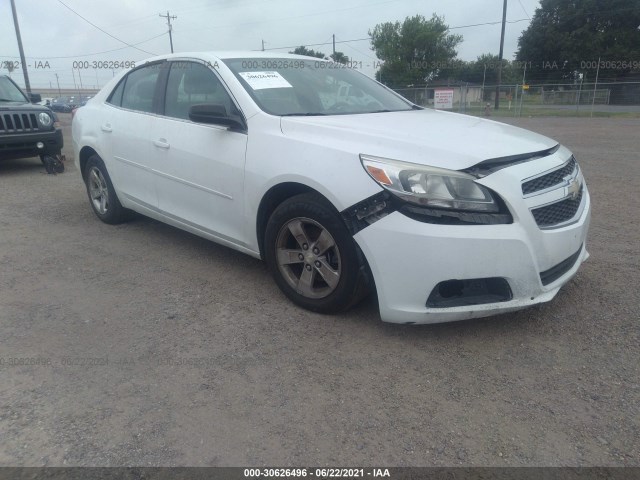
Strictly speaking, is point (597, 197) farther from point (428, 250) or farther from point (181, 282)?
point (181, 282)

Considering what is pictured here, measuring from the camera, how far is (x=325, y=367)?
2.75m

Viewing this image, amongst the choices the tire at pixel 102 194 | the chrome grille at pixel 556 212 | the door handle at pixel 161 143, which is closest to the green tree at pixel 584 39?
the tire at pixel 102 194

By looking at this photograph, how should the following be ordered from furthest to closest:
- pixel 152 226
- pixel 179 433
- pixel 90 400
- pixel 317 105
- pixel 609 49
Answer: pixel 609 49 → pixel 152 226 → pixel 317 105 → pixel 90 400 → pixel 179 433

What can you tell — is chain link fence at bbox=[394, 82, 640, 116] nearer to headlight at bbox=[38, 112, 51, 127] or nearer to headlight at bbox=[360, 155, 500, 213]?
headlight at bbox=[38, 112, 51, 127]

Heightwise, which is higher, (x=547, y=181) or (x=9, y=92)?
(x=9, y=92)

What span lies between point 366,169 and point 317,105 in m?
1.18

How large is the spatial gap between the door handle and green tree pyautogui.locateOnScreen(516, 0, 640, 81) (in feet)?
169

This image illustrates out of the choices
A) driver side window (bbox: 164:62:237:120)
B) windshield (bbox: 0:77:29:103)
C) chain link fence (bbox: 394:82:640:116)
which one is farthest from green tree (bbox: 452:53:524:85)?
driver side window (bbox: 164:62:237:120)

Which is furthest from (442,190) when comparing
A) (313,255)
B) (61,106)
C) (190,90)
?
(61,106)

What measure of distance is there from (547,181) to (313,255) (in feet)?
4.70

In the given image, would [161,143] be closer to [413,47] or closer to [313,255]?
[313,255]

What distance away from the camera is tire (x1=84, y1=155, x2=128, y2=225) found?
16.8ft

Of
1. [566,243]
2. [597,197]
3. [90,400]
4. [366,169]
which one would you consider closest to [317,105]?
[366,169]

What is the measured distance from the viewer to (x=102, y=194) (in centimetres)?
536
